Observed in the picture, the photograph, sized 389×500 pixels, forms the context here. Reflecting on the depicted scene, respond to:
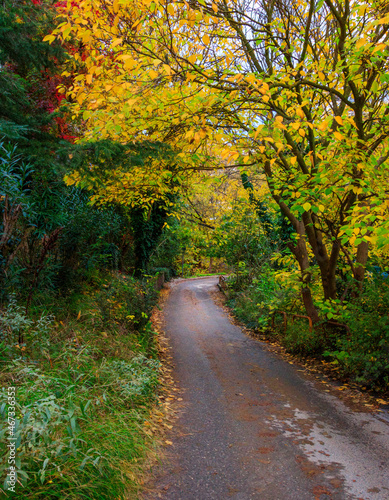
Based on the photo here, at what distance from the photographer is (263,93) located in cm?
423

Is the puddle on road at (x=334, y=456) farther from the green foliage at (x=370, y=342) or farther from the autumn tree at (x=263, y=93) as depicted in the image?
the autumn tree at (x=263, y=93)

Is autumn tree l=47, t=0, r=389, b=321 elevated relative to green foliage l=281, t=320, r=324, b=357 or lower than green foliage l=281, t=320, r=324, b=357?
elevated

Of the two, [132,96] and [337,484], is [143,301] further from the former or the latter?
[337,484]

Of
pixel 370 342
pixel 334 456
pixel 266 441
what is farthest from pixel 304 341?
pixel 334 456

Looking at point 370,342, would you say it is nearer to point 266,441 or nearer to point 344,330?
point 344,330

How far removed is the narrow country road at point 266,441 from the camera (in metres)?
3.46

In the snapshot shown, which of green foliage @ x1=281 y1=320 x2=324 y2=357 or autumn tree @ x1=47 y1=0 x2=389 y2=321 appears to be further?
green foliage @ x1=281 y1=320 x2=324 y2=357

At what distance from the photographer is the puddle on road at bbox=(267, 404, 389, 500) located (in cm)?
348

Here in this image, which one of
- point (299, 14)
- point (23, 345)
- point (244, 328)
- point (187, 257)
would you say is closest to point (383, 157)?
point (299, 14)

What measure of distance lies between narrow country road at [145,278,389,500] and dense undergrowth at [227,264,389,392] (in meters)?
0.80

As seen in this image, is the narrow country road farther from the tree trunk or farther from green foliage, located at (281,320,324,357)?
the tree trunk

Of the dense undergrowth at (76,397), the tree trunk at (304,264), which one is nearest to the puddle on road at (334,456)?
the dense undergrowth at (76,397)

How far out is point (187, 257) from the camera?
34.0 metres

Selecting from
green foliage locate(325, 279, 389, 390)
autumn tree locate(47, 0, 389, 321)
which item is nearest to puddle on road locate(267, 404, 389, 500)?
green foliage locate(325, 279, 389, 390)
